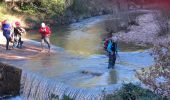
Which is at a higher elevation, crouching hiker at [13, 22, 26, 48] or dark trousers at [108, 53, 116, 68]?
crouching hiker at [13, 22, 26, 48]

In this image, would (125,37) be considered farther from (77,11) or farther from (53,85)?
(53,85)

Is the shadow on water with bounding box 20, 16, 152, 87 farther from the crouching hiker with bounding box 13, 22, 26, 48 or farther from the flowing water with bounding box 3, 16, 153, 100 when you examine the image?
the crouching hiker with bounding box 13, 22, 26, 48

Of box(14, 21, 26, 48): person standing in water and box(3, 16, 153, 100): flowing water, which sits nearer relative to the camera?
box(3, 16, 153, 100): flowing water

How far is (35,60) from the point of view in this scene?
17078 mm

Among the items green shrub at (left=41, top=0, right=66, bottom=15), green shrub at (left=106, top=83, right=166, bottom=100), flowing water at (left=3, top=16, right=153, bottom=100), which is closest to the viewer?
green shrub at (left=106, top=83, right=166, bottom=100)

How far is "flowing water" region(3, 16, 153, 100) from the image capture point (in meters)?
11.8

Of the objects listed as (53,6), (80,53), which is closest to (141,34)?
(80,53)

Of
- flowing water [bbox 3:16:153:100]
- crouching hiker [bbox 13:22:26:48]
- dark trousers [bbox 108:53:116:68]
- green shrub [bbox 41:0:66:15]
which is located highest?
green shrub [bbox 41:0:66:15]

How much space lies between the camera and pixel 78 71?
14602mm

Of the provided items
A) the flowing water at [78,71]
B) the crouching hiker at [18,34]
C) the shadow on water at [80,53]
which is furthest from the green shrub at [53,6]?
the crouching hiker at [18,34]

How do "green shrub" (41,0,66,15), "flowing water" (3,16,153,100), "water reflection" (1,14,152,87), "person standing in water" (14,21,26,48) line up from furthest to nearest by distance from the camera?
"green shrub" (41,0,66,15)
"person standing in water" (14,21,26,48)
"water reflection" (1,14,152,87)
"flowing water" (3,16,153,100)

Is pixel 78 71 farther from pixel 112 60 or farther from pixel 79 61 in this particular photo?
pixel 79 61

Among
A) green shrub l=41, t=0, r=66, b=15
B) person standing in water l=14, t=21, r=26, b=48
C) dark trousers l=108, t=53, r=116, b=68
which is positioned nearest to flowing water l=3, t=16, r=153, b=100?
dark trousers l=108, t=53, r=116, b=68

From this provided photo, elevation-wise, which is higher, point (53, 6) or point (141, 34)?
point (53, 6)
